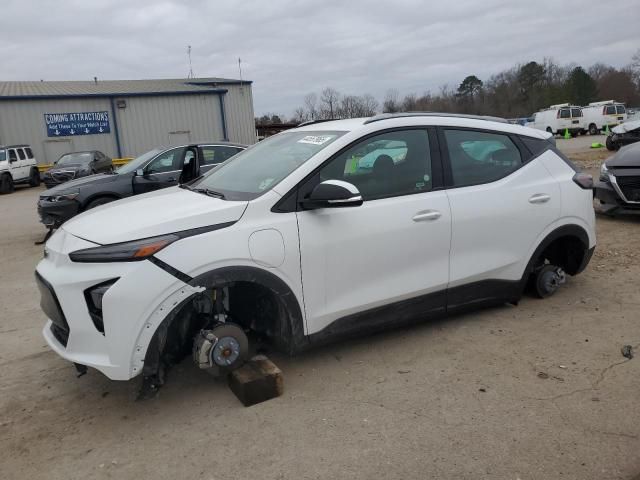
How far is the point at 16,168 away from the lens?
23031 millimetres

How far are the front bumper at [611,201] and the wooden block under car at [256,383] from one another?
21.7 feet

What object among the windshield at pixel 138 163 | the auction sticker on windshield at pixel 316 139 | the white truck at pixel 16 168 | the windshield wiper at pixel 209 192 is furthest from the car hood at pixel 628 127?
the white truck at pixel 16 168

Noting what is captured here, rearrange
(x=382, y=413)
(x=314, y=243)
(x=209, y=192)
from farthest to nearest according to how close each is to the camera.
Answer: (x=209, y=192), (x=314, y=243), (x=382, y=413)

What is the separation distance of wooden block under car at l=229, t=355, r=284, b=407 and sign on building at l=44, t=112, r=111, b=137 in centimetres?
2810

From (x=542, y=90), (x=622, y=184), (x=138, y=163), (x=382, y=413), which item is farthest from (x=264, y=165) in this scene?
(x=542, y=90)

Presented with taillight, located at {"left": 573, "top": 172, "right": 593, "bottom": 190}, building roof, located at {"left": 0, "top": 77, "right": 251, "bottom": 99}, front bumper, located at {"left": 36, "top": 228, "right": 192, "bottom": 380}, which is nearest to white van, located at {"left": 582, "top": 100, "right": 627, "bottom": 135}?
building roof, located at {"left": 0, "top": 77, "right": 251, "bottom": 99}

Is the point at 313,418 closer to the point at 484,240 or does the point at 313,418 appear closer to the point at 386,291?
the point at 386,291

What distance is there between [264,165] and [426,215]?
4.05 ft

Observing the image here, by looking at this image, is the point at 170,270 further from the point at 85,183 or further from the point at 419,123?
the point at 85,183

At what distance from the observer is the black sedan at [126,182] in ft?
29.5

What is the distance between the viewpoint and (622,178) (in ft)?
25.5

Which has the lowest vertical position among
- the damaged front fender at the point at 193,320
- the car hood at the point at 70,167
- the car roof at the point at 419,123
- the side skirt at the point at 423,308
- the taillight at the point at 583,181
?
the side skirt at the point at 423,308

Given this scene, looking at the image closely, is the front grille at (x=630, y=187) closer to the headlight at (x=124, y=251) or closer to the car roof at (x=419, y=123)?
the car roof at (x=419, y=123)

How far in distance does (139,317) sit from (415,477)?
5.40ft
